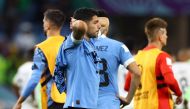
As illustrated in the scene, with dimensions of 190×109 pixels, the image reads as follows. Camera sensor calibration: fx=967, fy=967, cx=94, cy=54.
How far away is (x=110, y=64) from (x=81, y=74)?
2.56ft

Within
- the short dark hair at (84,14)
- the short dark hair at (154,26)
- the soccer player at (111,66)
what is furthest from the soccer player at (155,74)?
the short dark hair at (84,14)

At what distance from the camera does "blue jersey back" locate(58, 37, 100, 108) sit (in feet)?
33.8

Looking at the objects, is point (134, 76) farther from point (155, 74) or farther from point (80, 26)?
point (80, 26)

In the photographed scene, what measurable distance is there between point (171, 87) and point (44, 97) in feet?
5.54

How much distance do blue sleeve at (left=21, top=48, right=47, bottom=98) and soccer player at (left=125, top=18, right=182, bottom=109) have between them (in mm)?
1152

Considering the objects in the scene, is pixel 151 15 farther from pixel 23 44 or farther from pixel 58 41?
pixel 58 41

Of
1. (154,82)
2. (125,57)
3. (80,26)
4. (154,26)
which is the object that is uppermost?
(80,26)

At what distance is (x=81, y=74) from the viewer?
10.3 meters

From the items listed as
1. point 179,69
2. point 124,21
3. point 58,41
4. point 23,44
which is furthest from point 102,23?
point 124,21

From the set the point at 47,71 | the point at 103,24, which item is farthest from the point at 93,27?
the point at 47,71

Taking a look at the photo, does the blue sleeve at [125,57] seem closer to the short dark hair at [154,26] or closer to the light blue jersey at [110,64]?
the light blue jersey at [110,64]

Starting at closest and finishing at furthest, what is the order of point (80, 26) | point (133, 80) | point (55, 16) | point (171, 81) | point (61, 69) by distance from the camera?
point (80, 26), point (61, 69), point (133, 80), point (171, 81), point (55, 16)

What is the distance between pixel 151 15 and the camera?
25.2 metres

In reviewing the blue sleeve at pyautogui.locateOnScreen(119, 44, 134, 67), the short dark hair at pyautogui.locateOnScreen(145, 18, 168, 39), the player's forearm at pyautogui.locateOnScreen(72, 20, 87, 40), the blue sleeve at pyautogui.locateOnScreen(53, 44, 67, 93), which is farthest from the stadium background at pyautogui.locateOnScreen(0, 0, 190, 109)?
the player's forearm at pyautogui.locateOnScreen(72, 20, 87, 40)
